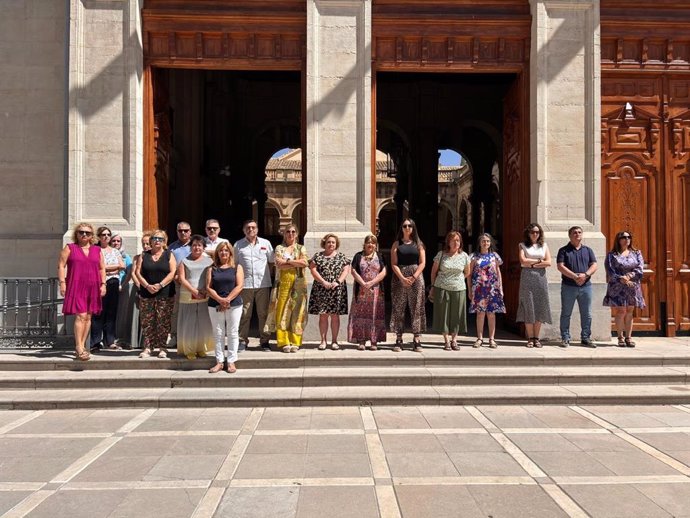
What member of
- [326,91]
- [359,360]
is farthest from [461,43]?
[359,360]

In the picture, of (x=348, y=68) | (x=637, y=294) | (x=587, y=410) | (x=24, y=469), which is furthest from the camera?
(x=348, y=68)

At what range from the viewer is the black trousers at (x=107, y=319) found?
8.20 m

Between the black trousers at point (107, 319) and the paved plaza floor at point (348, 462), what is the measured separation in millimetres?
1937

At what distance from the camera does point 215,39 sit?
9.68m

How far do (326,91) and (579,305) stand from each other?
5.30m

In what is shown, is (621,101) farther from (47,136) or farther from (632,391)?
(47,136)

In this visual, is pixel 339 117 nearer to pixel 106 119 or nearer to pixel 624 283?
pixel 106 119

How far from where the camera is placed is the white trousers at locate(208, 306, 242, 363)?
724 cm

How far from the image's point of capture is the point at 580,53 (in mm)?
9445

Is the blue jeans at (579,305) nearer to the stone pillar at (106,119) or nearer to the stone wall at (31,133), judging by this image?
the stone pillar at (106,119)

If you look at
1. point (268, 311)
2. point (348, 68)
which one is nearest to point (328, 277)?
point (268, 311)

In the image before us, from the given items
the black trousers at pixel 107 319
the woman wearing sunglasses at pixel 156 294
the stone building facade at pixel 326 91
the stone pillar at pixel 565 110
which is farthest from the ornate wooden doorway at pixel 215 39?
the stone pillar at pixel 565 110

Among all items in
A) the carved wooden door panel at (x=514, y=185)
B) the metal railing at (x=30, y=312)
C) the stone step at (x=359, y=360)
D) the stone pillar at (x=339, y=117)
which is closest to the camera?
the stone step at (x=359, y=360)

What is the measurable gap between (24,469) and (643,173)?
32.2 ft
